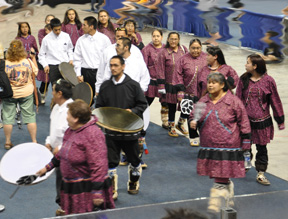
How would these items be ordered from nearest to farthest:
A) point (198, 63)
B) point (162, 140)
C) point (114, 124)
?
point (114, 124)
point (198, 63)
point (162, 140)

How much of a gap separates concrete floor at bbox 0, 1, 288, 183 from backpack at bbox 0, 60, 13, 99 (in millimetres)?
1368

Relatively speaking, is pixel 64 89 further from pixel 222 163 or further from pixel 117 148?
pixel 222 163

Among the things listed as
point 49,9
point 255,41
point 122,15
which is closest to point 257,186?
point 255,41

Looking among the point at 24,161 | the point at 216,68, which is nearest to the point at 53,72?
the point at 216,68

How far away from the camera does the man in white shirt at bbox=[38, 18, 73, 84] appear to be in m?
11.2

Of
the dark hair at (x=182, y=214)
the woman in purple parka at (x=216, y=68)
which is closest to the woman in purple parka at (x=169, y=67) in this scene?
the woman in purple parka at (x=216, y=68)

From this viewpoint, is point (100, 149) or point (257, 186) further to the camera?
point (257, 186)

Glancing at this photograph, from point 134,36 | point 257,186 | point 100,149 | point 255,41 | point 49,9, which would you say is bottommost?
point 49,9

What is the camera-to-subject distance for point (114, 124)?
6871 millimetres

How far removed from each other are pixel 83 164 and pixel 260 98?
10.6 feet

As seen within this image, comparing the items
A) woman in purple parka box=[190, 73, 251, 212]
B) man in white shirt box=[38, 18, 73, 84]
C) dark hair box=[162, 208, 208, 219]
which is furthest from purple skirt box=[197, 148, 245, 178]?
man in white shirt box=[38, 18, 73, 84]

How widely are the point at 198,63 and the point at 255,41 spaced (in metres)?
10.5

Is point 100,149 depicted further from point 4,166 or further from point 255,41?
point 255,41

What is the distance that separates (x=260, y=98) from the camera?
7.89m
